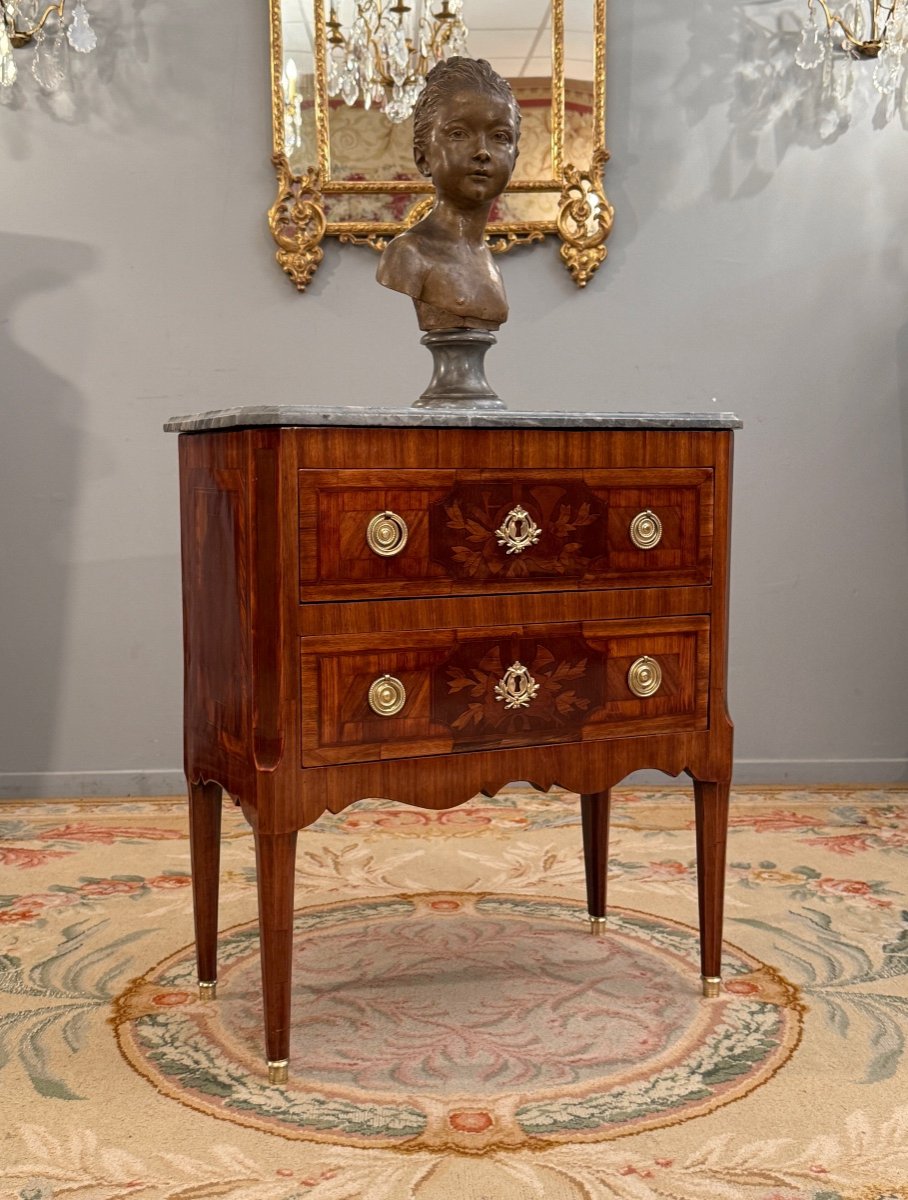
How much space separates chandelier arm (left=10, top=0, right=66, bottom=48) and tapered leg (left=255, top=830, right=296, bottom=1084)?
278cm

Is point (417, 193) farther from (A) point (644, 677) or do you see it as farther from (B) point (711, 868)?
(B) point (711, 868)

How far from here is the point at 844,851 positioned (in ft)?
10.8

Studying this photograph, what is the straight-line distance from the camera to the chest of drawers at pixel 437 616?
6.42 ft

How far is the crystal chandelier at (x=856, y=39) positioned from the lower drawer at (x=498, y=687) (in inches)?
91.9

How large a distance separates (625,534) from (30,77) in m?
2.59

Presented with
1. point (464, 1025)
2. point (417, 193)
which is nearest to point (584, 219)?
point (417, 193)

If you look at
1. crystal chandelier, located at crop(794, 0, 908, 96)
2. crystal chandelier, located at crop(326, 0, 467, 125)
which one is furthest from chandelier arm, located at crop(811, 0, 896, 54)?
crystal chandelier, located at crop(326, 0, 467, 125)

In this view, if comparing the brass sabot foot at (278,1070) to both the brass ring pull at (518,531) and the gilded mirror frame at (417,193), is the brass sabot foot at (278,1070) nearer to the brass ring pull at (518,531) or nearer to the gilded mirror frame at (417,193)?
the brass ring pull at (518,531)

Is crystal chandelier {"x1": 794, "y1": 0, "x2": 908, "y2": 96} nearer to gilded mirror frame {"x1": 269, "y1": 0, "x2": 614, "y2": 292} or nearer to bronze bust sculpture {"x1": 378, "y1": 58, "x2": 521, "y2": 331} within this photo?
gilded mirror frame {"x1": 269, "y1": 0, "x2": 614, "y2": 292}

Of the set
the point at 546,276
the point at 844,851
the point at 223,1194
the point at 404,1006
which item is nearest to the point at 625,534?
the point at 404,1006

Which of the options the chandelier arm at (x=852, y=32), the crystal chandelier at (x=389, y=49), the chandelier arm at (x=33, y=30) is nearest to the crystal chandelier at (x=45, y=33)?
the chandelier arm at (x=33, y=30)

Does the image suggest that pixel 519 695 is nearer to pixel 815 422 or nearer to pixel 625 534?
pixel 625 534

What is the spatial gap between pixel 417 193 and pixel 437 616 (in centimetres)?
212

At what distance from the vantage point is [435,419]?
2.02m
